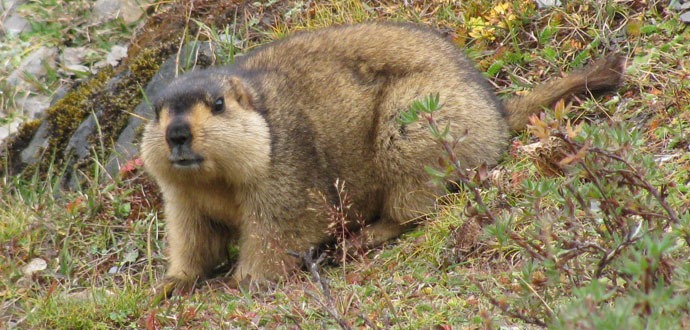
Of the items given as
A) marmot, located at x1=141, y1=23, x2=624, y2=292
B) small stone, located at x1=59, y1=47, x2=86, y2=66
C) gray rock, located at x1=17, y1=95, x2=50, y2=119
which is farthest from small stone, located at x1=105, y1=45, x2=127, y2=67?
marmot, located at x1=141, y1=23, x2=624, y2=292

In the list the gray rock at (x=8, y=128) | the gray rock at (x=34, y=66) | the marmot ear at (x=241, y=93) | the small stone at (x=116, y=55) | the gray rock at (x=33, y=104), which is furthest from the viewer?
the gray rock at (x=34, y=66)

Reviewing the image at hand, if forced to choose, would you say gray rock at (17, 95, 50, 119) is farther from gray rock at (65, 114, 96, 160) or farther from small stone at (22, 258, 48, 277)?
small stone at (22, 258, 48, 277)

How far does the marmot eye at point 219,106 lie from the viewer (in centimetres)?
593

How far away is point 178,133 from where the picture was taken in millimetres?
5641

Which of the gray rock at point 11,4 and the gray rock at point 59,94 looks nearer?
the gray rock at point 59,94

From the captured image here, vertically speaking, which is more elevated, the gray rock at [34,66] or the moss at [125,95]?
the moss at [125,95]

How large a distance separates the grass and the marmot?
11.1 inches

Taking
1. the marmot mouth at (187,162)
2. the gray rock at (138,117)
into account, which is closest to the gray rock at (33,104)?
the gray rock at (138,117)

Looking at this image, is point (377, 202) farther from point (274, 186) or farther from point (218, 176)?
point (218, 176)

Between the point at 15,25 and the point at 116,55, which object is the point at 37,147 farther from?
the point at 15,25

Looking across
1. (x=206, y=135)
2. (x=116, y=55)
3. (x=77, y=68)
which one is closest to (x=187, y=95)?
(x=206, y=135)

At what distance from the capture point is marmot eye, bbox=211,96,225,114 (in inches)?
234

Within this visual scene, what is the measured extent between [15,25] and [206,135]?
7.02 meters

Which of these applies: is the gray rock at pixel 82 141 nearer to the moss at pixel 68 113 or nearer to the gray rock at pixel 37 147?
the moss at pixel 68 113
